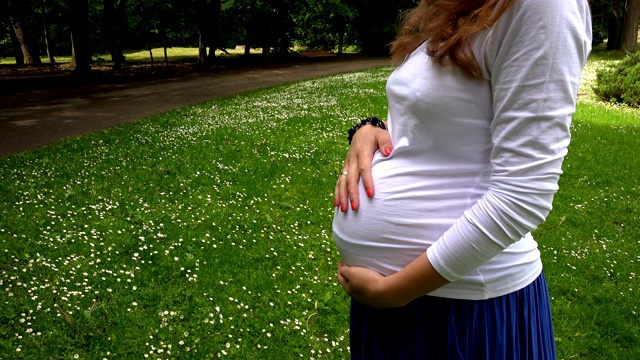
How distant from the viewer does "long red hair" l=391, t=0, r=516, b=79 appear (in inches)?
40.4

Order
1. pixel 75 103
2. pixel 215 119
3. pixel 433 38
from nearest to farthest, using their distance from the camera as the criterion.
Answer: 1. pixel 433 38
2. pixel 215 119
3. pixel 75 103

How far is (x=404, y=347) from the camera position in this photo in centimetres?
134

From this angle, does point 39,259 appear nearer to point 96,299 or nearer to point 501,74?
point 96,299

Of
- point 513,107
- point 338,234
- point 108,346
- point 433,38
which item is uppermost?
point 433,38

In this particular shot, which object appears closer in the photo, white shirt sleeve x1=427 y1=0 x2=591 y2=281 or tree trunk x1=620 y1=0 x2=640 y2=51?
white shirt sleeve x1=427 y1=0 x2=591 y2=281

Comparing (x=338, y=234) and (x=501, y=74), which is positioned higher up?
(x=501, y=74)

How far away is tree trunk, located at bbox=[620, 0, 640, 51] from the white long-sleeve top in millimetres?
28364

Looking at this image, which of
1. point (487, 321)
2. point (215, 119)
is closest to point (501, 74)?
point (487, 321)

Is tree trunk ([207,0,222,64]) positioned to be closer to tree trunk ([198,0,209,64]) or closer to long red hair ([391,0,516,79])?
tree trunk ([198,0,209,64])

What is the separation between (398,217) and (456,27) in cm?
50

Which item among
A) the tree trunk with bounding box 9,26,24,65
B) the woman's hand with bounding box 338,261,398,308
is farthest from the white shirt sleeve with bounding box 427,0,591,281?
the tree trunk with bounding box 9,26,24,65

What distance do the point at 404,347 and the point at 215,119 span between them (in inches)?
356

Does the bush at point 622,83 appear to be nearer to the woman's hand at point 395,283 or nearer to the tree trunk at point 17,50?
the woman's hand at point 395,283

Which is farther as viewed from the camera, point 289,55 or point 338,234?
point 289,55
